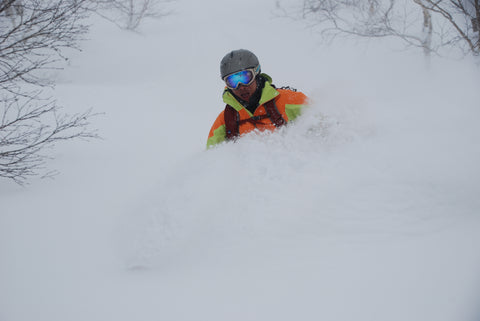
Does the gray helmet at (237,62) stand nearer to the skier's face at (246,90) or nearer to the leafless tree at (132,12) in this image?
the skier's face at (246,90)

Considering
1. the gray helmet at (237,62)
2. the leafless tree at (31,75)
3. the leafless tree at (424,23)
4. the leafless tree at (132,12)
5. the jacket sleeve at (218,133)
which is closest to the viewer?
the gray helmet at (237,62)

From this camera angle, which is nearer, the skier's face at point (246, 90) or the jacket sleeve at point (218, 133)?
the skier's face at point (246, 90)

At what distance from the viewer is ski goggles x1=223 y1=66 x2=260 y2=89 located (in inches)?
115

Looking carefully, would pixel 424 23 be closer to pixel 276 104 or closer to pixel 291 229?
pixel 276 104

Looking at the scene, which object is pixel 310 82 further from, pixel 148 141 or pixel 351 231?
pixel 351 231

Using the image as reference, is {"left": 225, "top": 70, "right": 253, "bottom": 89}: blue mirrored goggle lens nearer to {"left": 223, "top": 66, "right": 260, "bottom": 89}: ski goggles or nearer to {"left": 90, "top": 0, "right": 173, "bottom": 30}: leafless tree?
{"left": 223, "top": 66, "right": 260, "bottom": 89}: ski goggles

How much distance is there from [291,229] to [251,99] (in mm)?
1543

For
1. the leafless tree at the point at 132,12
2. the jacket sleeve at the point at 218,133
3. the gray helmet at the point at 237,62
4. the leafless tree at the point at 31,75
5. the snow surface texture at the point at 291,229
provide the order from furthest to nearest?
the leafless tree at the point at 132,12, the leafless tree at the point at 31,75, the jacket sleeve at the point at 218,133, the gray helmet at the point at 237,62, the snow surface texture at the point at 291,229

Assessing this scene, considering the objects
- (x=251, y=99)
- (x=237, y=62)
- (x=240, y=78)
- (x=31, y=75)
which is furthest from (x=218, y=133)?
→ (x=31, y=75)

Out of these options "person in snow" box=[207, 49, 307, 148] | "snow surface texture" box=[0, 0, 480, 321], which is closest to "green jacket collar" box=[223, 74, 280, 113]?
"person in snow" box=[207, 49, 307, 148]

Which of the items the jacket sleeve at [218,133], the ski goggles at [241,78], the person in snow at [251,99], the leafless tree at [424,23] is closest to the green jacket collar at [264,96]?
the person in snow at [251,99]

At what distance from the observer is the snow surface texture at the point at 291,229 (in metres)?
1.62

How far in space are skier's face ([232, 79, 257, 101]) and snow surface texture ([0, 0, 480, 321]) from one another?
1.80ft

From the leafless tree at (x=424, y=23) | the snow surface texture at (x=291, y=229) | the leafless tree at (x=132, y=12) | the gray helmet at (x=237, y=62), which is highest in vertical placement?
the leafless tree at (x=132, y=12)
